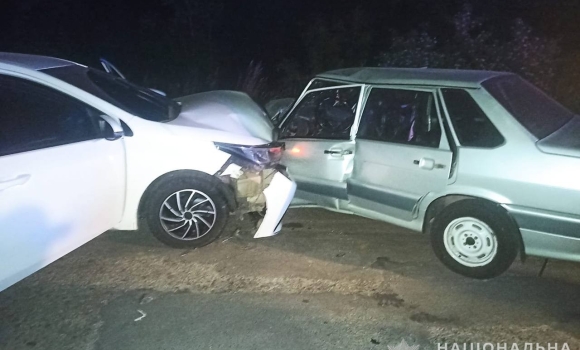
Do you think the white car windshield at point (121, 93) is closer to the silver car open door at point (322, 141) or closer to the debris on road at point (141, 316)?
the silver car open door at point (322, 141)

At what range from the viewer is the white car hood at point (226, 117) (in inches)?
206

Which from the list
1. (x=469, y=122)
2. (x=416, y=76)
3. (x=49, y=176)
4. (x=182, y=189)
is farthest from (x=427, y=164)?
(x=49, y=176)

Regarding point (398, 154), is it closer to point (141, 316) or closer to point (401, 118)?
point (401, 118)

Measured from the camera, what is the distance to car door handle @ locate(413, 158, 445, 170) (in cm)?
479

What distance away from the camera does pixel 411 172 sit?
4.96m

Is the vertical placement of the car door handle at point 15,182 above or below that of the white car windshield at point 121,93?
below

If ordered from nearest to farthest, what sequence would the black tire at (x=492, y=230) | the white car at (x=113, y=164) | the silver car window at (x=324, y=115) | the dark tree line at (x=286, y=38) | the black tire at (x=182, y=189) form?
the white car at (x=113, y=164) → the black tire at (x=492, y=230) → the black tire at (x=182, y=189) → the silver car window at (x=324, y=115) → the dark tree line at (x=286, y=38)

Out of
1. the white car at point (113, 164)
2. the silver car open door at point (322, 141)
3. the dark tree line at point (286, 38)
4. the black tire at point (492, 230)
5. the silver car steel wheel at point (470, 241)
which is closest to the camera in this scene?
the white car at point (113, 164)

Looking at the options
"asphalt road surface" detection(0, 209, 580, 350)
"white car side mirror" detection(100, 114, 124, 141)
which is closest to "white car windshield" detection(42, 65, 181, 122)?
"white car side mirror" detection(100, 114, 124, 141)

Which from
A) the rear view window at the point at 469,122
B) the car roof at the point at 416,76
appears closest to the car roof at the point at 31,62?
the car roof at the point at 416,76

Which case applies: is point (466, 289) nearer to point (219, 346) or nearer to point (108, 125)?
point (219, 346)

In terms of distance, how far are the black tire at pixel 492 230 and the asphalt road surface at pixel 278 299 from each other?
0.09 metres

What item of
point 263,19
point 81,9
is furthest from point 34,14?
point 263,19

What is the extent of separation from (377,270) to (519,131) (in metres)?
1.56
